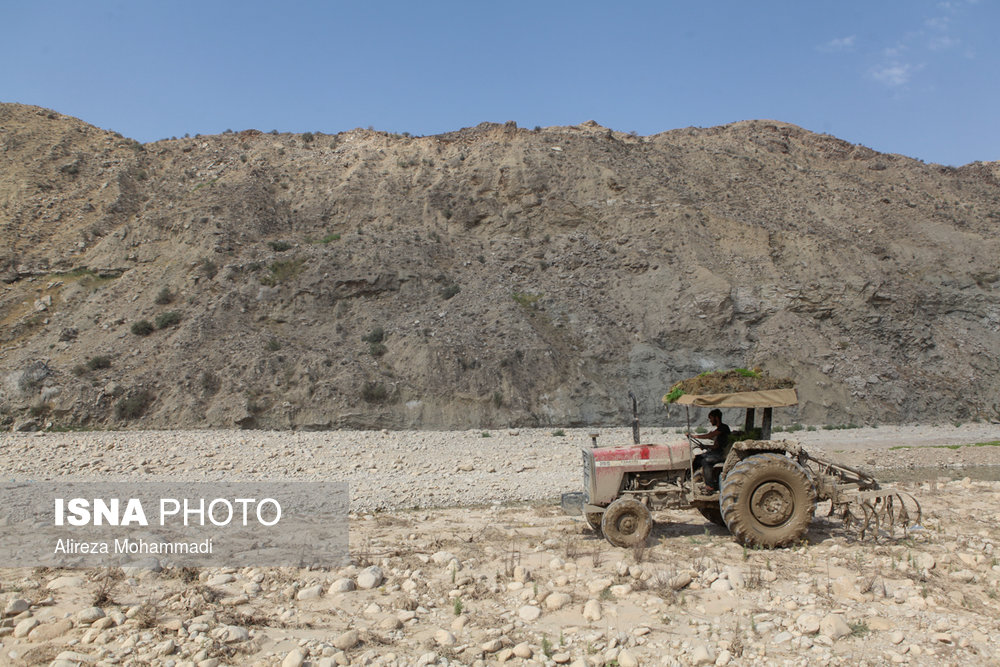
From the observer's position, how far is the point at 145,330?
25062mm

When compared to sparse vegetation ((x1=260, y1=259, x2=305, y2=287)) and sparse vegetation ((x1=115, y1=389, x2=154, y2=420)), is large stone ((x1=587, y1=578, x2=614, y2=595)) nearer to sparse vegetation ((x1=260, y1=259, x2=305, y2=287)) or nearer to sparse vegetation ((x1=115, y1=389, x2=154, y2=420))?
sparse vegetation ((x1=115, y1=389, x2=154, y2=420))

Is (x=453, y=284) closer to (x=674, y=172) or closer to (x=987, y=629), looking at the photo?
(x=674, y=172)

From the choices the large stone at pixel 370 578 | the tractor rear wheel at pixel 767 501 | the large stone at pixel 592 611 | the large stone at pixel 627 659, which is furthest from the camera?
the tractor rear wheel at pixel 767 501

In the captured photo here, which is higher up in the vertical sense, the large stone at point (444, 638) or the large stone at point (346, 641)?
the large stone at point (346, 641)

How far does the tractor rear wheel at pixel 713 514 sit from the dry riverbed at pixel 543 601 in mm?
158

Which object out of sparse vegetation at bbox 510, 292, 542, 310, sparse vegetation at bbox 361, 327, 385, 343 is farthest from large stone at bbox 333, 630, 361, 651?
sparse vegetation at bbox 510, 292, 542, 310

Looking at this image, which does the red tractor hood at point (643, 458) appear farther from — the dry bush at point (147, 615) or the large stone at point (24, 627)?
the large stone at point (24, 627)

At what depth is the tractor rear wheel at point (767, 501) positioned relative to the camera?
819cm

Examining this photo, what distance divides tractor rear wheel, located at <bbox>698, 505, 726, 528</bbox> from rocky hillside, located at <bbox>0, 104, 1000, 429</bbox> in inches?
509

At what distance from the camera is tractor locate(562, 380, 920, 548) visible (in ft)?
27.0

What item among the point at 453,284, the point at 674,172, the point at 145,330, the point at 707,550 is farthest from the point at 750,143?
the point at 707,550

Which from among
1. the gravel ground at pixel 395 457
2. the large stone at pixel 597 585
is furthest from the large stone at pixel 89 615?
the gravel ground at pixel 395 457

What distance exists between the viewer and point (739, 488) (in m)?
8.20

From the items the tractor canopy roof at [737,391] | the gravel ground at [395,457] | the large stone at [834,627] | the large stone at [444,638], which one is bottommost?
the gravel ground at [395,457]
